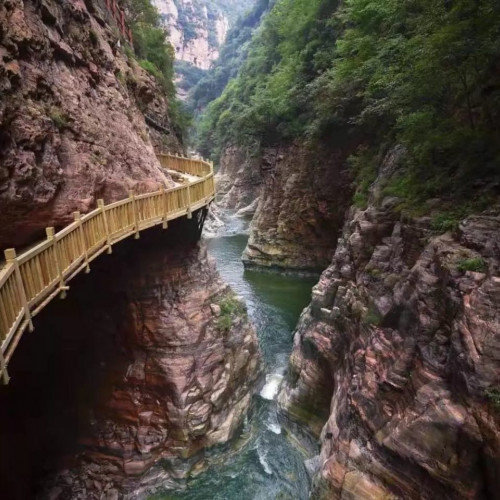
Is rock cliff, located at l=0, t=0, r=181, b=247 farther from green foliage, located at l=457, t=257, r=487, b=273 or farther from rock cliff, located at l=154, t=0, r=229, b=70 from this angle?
rock cliff, located at l=154, t=0, r=229, b=70

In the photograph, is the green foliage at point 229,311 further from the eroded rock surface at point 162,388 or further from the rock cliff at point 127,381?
the rock cliff at point 127,381

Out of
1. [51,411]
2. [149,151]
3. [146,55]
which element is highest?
[146,55]

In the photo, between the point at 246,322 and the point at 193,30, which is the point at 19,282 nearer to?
the point at 246,322

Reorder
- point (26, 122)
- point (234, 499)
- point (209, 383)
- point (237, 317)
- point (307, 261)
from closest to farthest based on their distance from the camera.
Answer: point (26, 122), point (234, 499), point (209, 383), point (237, 317), point (307, 261)

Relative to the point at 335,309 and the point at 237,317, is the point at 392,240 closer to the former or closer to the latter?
the point at 335,309

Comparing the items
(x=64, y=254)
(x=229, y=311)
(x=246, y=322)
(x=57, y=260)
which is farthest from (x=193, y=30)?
(x=57, y=260)

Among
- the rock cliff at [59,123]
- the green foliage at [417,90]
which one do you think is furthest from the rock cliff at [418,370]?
the rock cliff at [59,123]

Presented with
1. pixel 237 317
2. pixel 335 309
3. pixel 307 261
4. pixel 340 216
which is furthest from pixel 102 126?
pixel 307 261
